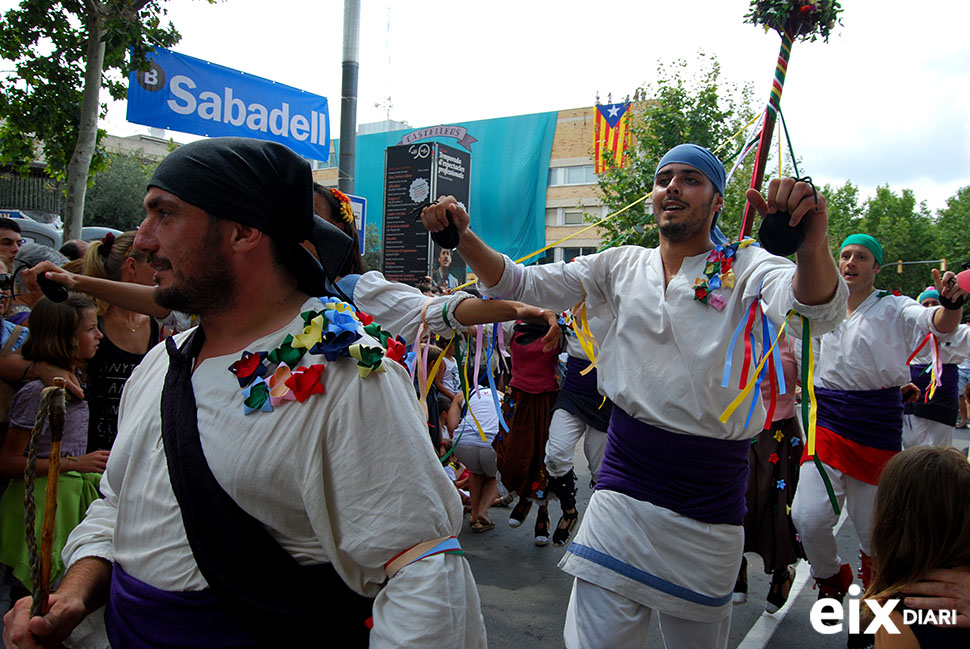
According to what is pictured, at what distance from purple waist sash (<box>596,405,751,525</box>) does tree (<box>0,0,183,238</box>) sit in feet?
22.4

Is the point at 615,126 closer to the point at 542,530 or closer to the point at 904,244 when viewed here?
the point at 542,530

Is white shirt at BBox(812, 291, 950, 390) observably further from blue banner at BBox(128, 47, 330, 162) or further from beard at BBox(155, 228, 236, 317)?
blue banner at BBox(128, 47, 330, 162)

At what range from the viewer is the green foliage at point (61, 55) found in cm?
752

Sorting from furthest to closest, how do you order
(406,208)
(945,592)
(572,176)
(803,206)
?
1. (572,176)
2. (406,208)
3. (945,592)
4. (803,206)

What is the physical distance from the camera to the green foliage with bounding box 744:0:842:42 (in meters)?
2.88

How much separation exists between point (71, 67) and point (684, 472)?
836cm

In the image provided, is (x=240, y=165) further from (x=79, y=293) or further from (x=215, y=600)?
(x=79, y=293)

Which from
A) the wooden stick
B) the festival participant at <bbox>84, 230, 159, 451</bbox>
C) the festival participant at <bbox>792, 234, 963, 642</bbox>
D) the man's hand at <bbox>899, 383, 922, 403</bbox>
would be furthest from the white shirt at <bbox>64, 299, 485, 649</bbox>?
A: the man's hand at <bbox>899, 383, 922, 403</bbox>

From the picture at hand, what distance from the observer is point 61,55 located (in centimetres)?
801

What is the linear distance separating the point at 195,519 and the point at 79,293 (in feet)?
8.07

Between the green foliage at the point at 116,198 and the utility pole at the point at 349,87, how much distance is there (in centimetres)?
2175

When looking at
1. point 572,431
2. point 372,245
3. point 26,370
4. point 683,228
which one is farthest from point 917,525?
point 372,245

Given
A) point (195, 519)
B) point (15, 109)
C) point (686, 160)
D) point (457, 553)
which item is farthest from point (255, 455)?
point (15, 109)

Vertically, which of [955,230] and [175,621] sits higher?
[955,230]
